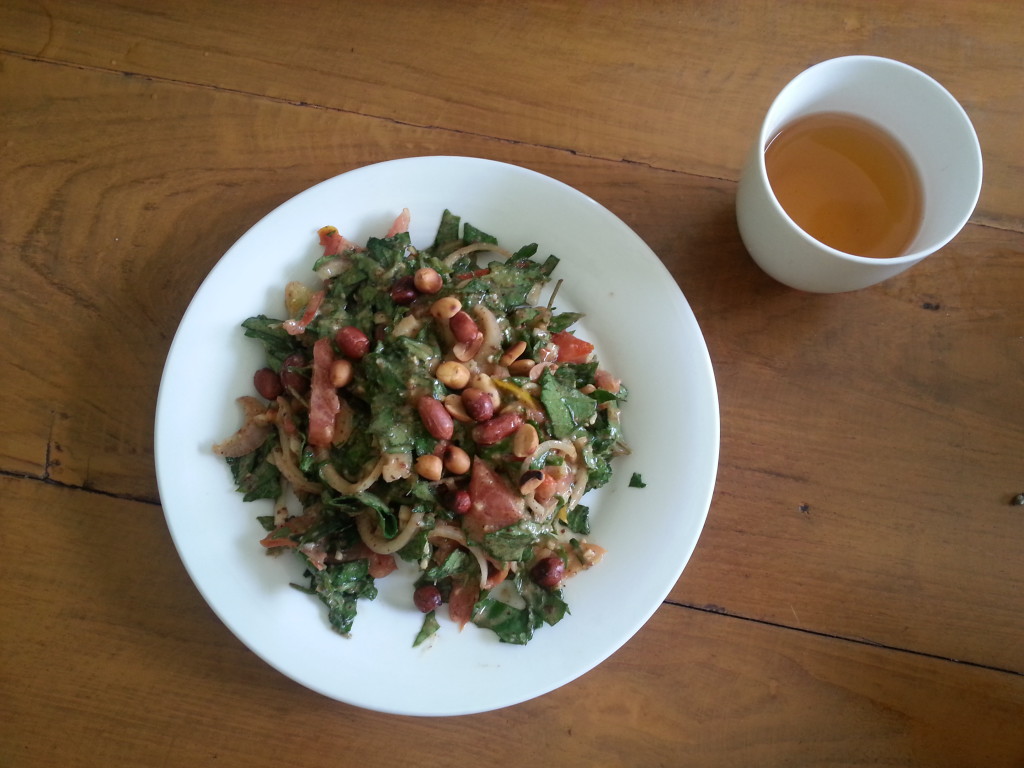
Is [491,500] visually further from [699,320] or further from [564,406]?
[699,320]

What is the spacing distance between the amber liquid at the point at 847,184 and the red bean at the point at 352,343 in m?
0.87

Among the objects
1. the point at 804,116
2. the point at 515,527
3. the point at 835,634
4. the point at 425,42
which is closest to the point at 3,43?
the point at 425,42

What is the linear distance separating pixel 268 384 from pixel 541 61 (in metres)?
0.97

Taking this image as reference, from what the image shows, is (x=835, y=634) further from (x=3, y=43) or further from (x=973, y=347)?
(x=3, y=43)

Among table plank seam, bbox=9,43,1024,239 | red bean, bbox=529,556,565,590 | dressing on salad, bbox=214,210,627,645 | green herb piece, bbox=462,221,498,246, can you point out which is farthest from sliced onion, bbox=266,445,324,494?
table plank seam, bbox=9,43,1024,239

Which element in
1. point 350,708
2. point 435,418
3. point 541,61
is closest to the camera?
point 435,418

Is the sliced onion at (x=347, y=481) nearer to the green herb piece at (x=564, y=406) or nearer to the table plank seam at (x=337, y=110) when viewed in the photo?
the green herb piece at (x=564, y=406)

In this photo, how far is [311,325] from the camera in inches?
55.0

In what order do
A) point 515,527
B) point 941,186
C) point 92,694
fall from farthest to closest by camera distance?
point 92,694 < point 941,186 < point 515,527

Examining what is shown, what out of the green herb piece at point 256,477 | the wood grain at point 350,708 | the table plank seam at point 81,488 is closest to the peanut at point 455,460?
the green herb piece at point 256,477

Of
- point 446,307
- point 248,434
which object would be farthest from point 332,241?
point 248,434

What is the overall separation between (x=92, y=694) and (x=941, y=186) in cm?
205

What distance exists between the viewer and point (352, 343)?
134 cm

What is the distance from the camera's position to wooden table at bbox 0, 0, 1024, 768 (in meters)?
1.56
